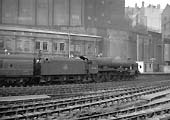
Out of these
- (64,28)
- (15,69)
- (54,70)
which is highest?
(64,28)

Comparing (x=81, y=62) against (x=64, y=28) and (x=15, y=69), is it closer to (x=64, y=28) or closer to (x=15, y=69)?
(x=15, y=69)

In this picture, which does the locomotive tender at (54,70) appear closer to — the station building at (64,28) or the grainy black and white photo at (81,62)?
the grainy black and white photo at (81,62)

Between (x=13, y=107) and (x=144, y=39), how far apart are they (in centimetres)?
4827

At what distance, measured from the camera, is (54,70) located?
2095 centimetres

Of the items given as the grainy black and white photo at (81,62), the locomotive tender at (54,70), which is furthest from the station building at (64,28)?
the locomotive tender at (54,70)

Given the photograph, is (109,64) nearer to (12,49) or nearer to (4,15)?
(12,49)

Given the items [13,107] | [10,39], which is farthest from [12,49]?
[13,107]

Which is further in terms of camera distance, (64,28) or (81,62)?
(64,28)

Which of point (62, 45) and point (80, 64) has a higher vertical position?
point (62, 45)

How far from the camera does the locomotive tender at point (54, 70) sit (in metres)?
19.4

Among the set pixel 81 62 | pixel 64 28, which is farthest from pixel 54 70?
pixel 64 28

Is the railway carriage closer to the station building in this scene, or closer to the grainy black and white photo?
the grainy black and white photo

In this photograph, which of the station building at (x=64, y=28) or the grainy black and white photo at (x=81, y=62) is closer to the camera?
the grainy black and white photo at (x=81, y=62)

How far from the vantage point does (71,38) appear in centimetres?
4269
